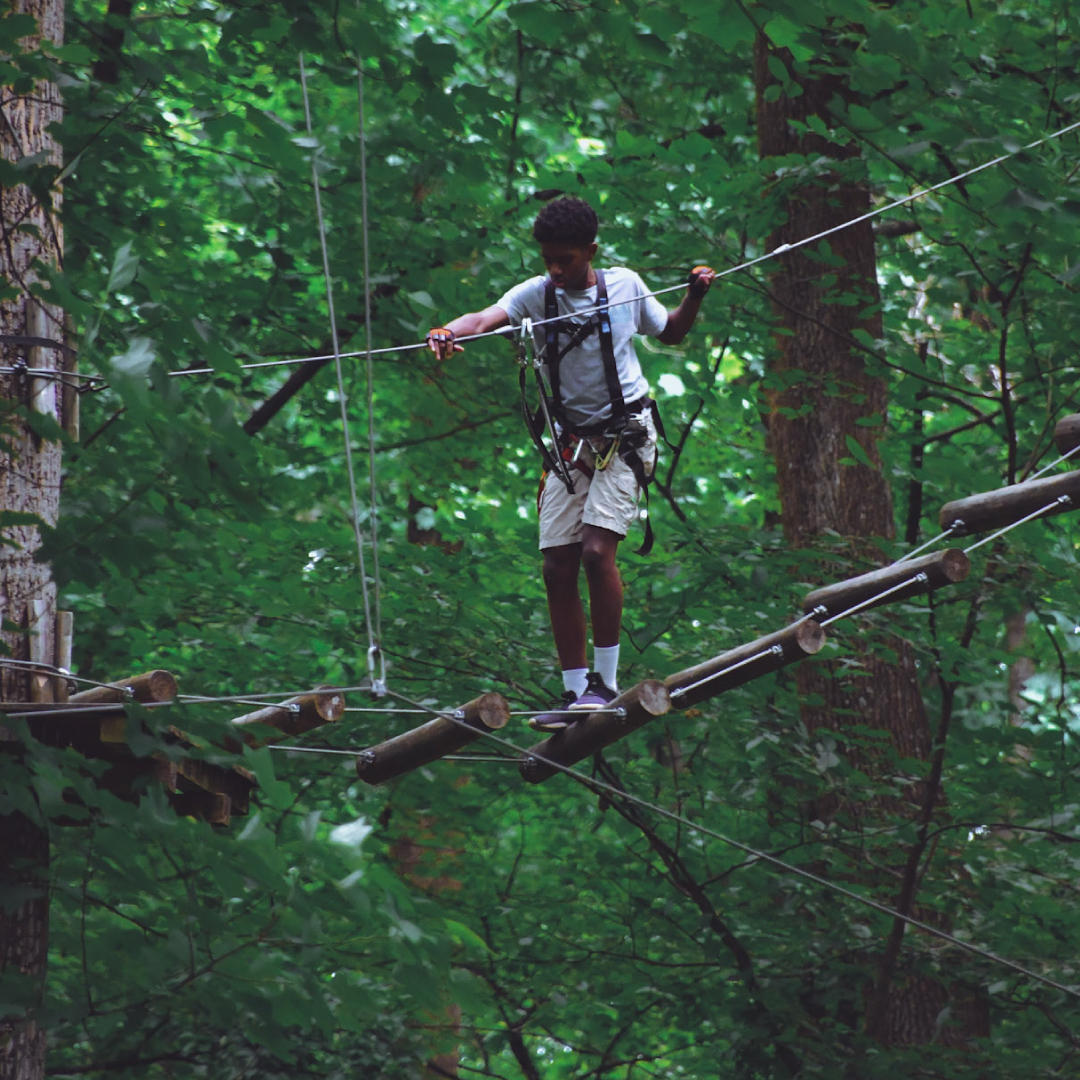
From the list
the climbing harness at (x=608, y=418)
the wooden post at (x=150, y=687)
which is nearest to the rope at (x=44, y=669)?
the wooden post at (x=150, y=687)

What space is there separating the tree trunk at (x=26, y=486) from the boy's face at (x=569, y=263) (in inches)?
53.1

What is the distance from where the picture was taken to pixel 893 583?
3.83m

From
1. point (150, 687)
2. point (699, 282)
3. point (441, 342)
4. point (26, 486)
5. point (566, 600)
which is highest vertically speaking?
point (699, 282)

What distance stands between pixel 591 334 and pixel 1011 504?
130 cm

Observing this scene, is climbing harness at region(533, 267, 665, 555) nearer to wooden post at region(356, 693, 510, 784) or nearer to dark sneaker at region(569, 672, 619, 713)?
dark sneaker at region(569, 672, 619, 713)

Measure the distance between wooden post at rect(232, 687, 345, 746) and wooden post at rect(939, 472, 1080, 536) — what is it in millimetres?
1835

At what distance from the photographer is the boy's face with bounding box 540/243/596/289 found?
12.6 ft

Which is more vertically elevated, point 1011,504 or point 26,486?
point 26,486

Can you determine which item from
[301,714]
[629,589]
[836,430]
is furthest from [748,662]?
[836,430]

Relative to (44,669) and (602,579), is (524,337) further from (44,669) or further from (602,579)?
(44,669)

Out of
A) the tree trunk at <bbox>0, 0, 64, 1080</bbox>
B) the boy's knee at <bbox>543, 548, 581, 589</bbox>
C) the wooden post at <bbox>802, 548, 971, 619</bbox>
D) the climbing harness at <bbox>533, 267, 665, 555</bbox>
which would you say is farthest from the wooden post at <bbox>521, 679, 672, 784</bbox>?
the tree trunk at <bbox>0, 0, 64, 1080</bbox>

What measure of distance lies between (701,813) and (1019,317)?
8.80ft

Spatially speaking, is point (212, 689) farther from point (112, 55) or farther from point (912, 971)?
point (912, 971)

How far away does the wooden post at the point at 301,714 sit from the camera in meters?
3.90
